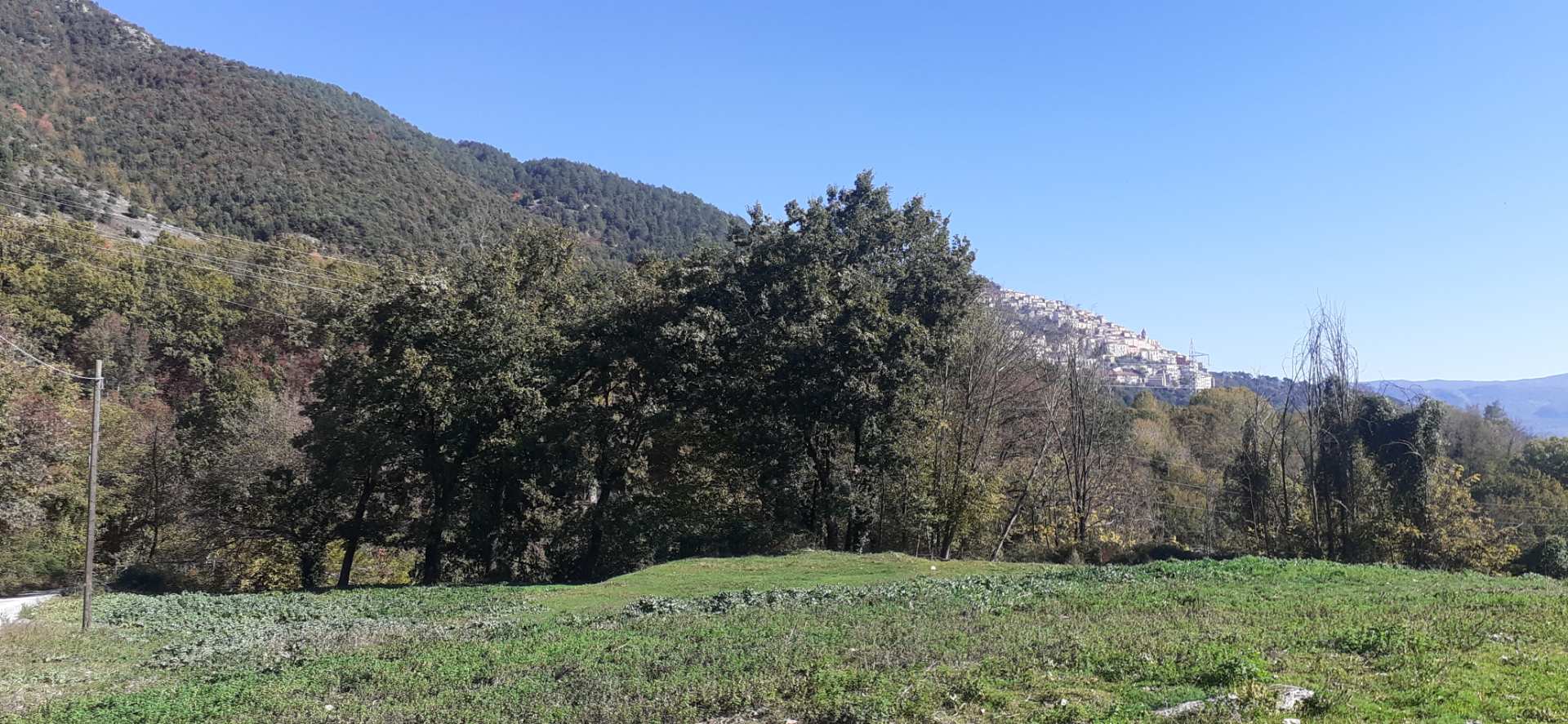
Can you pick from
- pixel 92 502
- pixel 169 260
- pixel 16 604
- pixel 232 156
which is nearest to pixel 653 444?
pixel 92 502

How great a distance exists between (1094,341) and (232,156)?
93654 mm

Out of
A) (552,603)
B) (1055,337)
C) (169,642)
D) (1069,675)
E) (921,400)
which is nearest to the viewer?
(1069,675)

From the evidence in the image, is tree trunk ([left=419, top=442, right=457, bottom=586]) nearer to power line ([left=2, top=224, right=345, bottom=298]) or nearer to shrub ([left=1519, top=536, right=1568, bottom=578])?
power line ([left=2, top=224, right=345, bottom=298])

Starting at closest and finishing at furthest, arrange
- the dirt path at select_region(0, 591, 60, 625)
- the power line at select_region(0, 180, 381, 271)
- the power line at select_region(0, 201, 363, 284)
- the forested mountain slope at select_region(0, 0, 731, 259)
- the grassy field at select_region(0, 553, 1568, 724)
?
the grassy field at select_region(0, 553, 1568, 724), the dirt path at select_region(0, 591, 60, 625), the power line at select_region(0, 201, 363, 284), the power line at select_region(0, 180, 381, 271), the forested mountain slope at select_region(0, 0, 731, 259)

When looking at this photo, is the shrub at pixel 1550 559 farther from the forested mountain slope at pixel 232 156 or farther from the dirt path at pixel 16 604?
the forested mountain slope at pixel 232 156

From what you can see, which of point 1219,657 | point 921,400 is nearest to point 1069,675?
point 1219,657

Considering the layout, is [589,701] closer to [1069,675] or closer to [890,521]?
[1069,675]

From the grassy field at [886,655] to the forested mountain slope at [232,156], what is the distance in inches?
1877

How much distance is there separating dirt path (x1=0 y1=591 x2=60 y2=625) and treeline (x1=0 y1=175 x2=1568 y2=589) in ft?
12.3

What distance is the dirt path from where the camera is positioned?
822 inches

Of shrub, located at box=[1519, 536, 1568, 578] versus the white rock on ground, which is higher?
the white rock on ground

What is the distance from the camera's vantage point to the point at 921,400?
104ft

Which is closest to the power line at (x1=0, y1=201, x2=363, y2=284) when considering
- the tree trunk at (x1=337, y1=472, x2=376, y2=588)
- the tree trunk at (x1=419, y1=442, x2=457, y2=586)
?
the tree trunk at (x1=337, y1=472, x2=376, y2=588)

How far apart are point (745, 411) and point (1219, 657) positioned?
2430 centimetres
